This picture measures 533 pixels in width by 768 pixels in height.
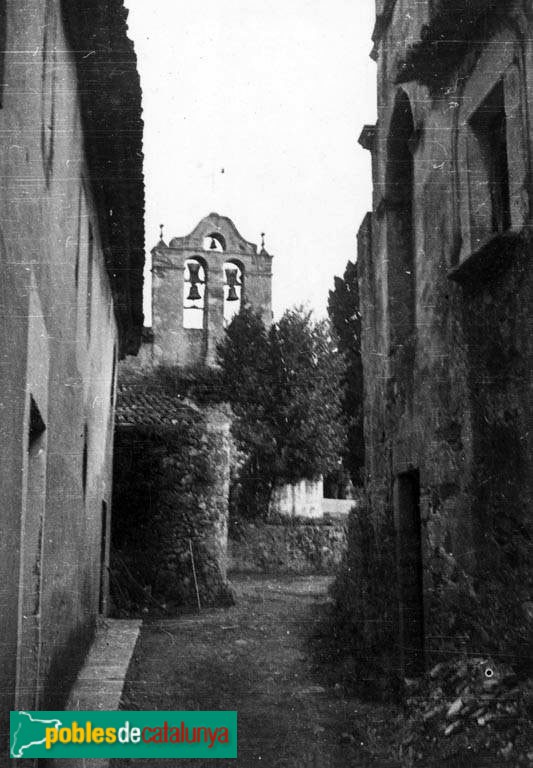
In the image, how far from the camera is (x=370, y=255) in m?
10.1

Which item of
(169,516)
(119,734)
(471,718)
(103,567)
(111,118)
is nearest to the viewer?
(119,734)

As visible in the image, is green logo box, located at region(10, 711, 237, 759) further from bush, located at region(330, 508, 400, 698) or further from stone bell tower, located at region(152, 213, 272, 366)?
stone bell tower, located at region(152, 213, 272, 366)

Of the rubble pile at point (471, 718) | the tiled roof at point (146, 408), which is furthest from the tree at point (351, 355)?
the rubble pile at point (471, 718)

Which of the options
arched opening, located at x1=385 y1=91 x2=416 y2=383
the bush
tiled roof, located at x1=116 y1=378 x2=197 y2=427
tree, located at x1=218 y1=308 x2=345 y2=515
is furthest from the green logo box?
tree, located at x1=218 y1=308 x2=345 y2=515

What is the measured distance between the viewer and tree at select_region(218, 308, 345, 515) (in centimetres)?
2444

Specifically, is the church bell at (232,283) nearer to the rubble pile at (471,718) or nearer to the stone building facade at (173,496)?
the stone building facade at (173,496)

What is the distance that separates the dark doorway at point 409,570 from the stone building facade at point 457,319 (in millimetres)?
14

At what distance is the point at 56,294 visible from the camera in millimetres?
5562

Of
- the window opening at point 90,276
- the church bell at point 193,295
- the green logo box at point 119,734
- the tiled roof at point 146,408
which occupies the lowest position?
the green logo box at point 119,734

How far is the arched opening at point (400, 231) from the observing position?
895 centimetres

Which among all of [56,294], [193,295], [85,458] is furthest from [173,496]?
[193,295]

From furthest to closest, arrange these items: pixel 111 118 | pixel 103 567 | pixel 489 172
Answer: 1. pixel 103 567
2. pixel 111 118
3. pixel 489 172

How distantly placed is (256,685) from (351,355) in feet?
67.3

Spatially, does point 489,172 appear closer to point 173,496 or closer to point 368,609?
point 368,609
